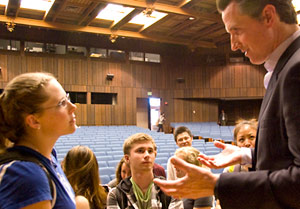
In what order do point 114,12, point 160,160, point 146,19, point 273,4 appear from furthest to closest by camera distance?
1. point 146,19
2. point 114,12
3. point 160,160
4. point 273,4

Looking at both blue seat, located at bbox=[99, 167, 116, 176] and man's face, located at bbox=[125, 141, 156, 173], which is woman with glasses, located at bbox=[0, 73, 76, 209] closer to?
man's face, located at bbox=[125, 141, 156, 173]

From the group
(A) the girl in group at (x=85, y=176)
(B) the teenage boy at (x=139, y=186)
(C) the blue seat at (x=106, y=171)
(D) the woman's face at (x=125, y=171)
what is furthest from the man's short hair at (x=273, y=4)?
(C) the blue seat at (x=106, y=171)

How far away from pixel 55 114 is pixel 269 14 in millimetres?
977

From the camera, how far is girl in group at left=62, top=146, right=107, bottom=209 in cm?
198

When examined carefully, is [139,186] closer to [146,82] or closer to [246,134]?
[246,134]

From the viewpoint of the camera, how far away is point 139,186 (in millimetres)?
2053

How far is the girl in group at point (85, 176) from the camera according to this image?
77.9 inches

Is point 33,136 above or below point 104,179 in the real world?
above

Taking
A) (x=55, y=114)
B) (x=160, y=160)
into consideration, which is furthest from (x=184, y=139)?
(x=55, y=114)

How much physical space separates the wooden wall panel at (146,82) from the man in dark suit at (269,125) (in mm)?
13562

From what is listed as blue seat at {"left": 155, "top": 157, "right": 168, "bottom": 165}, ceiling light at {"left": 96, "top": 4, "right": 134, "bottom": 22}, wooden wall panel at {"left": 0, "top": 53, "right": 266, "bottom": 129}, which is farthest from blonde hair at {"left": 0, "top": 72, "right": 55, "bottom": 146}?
wooden wall panel at {"left": 0, "top": 53, "right": 266, "bottom": 129}

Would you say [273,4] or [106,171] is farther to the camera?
[106,171]

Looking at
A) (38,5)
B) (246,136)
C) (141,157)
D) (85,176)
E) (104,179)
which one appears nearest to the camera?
(85,176)

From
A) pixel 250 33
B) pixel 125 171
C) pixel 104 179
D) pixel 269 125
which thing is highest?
pixel 250 33
